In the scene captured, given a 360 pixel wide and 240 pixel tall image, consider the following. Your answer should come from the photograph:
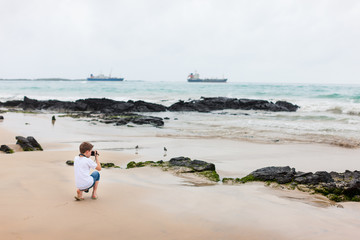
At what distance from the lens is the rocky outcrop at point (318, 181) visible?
5961mm

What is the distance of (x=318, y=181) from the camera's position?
648cm

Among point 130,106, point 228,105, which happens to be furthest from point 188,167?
point 228,105

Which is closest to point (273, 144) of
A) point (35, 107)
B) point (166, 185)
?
point (166, 185)

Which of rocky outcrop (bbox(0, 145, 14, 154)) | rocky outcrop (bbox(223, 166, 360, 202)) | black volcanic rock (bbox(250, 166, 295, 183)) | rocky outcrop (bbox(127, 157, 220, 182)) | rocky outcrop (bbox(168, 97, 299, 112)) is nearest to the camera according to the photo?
rocky outcrop (bbox(223, 166, 360, 202))

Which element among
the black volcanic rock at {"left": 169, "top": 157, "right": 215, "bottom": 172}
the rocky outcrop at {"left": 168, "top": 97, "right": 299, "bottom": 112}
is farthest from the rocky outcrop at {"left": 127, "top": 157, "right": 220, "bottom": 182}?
the rocky outcrop at {"left": 168, "top": 97, "right": 299, "bottom": 112}

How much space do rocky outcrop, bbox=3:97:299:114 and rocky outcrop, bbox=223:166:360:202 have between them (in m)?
18.8

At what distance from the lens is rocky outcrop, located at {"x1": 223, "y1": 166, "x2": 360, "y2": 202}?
19.6ft

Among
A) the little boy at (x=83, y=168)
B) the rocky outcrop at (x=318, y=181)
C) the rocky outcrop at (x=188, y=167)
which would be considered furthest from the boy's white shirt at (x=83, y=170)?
the rocky outcrop at (x=318, y=181)

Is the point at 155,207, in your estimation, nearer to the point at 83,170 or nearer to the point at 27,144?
the point at 83,170

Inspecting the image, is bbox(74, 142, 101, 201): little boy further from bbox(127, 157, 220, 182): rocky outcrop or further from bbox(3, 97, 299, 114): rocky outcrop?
bbox(3, 97, 299, 114): rocky outcrop

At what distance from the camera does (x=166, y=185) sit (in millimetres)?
6336

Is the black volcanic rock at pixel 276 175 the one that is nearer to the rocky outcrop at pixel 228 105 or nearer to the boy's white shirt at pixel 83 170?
the boy's white shirt at pixel 83 170

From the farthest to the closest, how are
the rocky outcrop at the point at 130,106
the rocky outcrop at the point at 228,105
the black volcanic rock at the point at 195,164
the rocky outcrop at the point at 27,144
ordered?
1. the rocky outcrop at the point at 228,105
2. the rocky outcrop at the point at 130,106
3. the rocky outcrop at the point at 27,144
4. the black volcanic rock at the point at 195,164

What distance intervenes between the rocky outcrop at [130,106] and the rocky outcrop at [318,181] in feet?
61.8
